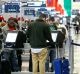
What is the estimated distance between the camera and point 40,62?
8930mm

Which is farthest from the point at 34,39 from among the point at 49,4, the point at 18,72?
the point at 49,4

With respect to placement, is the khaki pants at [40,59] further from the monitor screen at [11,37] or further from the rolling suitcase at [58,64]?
the monitor screen at [11,37]

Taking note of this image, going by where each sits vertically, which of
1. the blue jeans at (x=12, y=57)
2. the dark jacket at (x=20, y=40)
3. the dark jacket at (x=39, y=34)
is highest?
the dark jacket at (x=39, y=34)

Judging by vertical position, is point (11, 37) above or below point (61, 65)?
above

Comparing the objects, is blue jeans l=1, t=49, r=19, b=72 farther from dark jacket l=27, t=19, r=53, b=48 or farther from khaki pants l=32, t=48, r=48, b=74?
dark jacket l=27, t=19, r=53, b=48

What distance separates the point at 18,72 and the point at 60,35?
195 centimetres

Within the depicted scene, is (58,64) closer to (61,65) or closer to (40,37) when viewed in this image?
(61,65)

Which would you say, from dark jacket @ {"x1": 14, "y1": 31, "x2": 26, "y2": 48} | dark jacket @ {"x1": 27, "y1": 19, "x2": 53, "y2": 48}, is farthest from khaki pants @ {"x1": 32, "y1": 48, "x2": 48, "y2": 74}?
dark jacket @ {"x1": 14, "y1": 31, "x2": 26, "y2": 48}

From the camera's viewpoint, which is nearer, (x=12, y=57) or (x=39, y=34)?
(x=39, y=34)

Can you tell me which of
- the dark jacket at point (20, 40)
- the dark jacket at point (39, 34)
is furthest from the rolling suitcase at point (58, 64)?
the dark jacket at point (20, 40)

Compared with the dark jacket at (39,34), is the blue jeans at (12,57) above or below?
below

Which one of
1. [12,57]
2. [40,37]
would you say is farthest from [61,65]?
[12,57]

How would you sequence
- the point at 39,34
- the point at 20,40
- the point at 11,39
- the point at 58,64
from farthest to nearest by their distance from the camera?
the point at 20,40 → the point at 11,39 → the point at 58,64 → the point at 39,34

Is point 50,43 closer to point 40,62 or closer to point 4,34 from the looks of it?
point 40,62
